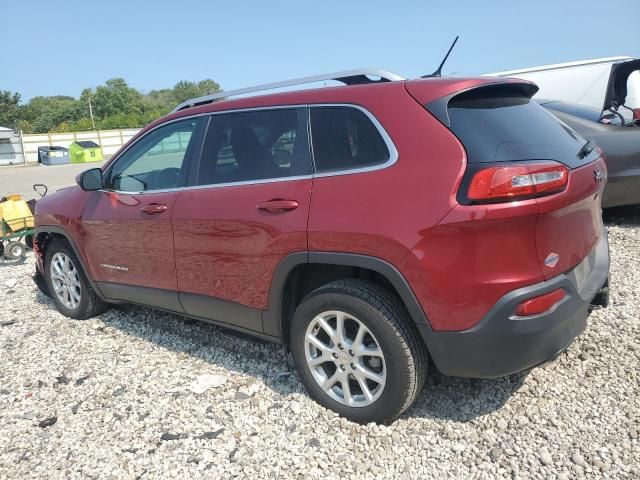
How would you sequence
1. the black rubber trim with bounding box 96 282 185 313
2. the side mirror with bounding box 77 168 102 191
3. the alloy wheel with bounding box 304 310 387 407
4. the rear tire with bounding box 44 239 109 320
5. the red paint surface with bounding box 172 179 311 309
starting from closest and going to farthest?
the alloy wheel with bounding box 304 310 387 407
the red paint surface with bounding box 172 179 311 309
the black rubber trim with bounding box 96 282 185 313
the side mirror with bounding box 77 168 102 191
the rear tire with bounding box 44 239 109 320

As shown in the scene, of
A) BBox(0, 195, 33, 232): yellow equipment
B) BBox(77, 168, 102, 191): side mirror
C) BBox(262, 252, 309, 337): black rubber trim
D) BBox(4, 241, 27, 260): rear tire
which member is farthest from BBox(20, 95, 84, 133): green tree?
BBox(262, 252, 309, 337): black rubber trim

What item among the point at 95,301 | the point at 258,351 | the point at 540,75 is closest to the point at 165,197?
the point at 258,351

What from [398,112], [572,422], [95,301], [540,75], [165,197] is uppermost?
[540,75]

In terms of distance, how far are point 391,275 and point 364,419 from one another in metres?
0.86

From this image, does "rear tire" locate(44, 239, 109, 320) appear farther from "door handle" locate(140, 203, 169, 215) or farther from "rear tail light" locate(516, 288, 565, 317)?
"rear tail light" locate(516, 288, 565, 317)

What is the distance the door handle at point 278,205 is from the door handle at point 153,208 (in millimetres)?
945

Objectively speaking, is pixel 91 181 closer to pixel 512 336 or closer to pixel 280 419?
pixel 280 419

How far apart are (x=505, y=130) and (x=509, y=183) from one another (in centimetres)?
38

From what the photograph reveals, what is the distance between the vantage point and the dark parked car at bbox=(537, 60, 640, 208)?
5555 mm

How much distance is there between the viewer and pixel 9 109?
6800 centimetres

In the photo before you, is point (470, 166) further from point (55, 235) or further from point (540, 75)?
point (540, 75)

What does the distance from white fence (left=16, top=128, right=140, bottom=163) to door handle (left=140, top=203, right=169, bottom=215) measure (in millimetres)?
39493

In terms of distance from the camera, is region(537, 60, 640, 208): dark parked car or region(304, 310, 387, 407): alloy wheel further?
region(537, 60, 640, 208): dark parked car

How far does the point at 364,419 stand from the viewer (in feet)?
9.12
